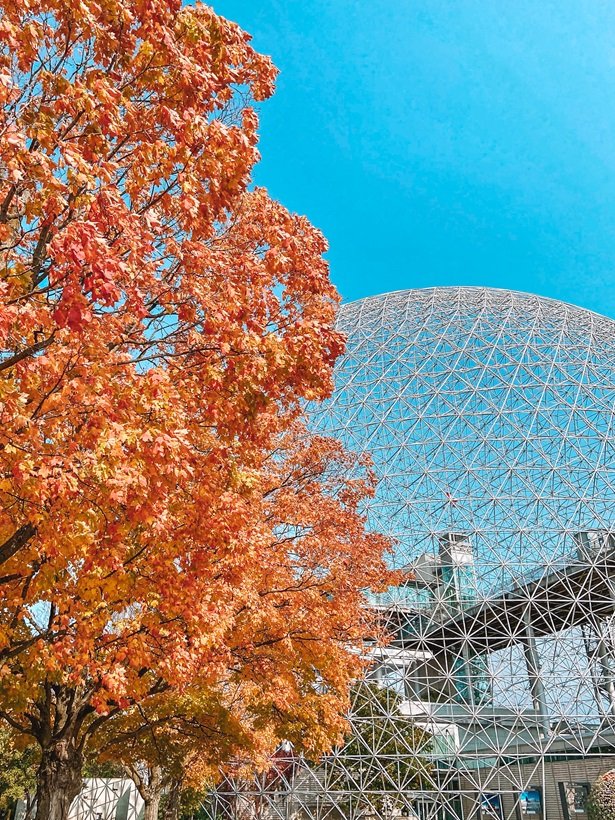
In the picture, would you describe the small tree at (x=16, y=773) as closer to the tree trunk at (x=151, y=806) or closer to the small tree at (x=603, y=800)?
the tree trunk at (x=151, y=806)

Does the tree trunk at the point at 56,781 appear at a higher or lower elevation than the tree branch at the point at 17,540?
lower

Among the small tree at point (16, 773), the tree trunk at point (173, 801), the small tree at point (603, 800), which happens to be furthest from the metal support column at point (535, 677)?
the small tree at point (16, 773)

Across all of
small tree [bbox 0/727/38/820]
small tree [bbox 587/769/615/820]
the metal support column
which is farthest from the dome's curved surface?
small tree [bbox 0/727/38/820]

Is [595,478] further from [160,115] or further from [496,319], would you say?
[160,115]

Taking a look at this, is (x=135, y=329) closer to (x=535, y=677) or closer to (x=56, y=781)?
(x=56, y=781)

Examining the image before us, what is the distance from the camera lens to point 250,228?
273 inches

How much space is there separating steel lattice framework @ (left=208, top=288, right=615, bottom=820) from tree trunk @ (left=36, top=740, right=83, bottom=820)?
17.3 metres

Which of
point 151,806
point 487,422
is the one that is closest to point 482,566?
point 487,422

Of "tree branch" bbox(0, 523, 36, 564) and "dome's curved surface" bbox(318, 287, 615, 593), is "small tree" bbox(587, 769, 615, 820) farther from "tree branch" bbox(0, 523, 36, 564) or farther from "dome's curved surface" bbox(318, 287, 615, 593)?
"tree branch" bbox(0, 523, 36, 564)

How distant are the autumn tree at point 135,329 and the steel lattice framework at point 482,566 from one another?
21.6 metres

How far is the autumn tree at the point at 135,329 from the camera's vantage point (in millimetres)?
4246

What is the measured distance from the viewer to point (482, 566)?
91.2 ft

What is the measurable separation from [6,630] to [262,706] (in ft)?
27.1

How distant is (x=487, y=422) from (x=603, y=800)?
17249mm
